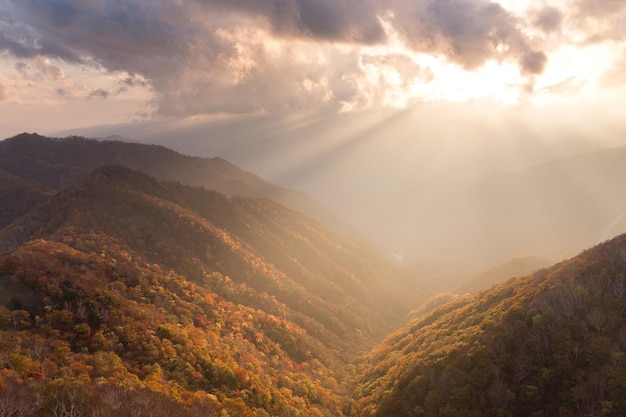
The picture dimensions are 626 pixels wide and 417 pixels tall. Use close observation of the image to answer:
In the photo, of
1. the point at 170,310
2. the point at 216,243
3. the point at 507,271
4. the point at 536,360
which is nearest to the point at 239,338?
the point at 170,310

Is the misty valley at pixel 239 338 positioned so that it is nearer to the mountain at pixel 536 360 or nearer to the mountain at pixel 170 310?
the mountain at pixel 536 360

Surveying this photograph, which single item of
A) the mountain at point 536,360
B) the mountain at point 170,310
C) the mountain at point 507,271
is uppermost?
the mountain at point 170,310

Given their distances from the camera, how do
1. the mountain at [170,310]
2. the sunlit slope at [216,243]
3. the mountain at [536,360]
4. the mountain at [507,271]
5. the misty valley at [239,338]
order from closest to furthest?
the misty valley at [239,338] < the mountain at [170,310] < the mountain at [536,360] < the sunlit slope at [216,243] < the mountain at [507,271]

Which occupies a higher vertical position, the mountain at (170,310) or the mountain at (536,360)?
the mountain at (170,310)

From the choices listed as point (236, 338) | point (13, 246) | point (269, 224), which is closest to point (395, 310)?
point (269, 224)

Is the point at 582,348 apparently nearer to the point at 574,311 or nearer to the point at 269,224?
the point at 574,311

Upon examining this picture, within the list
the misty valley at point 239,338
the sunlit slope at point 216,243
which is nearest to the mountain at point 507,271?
the sunlit slope at point 216,243
